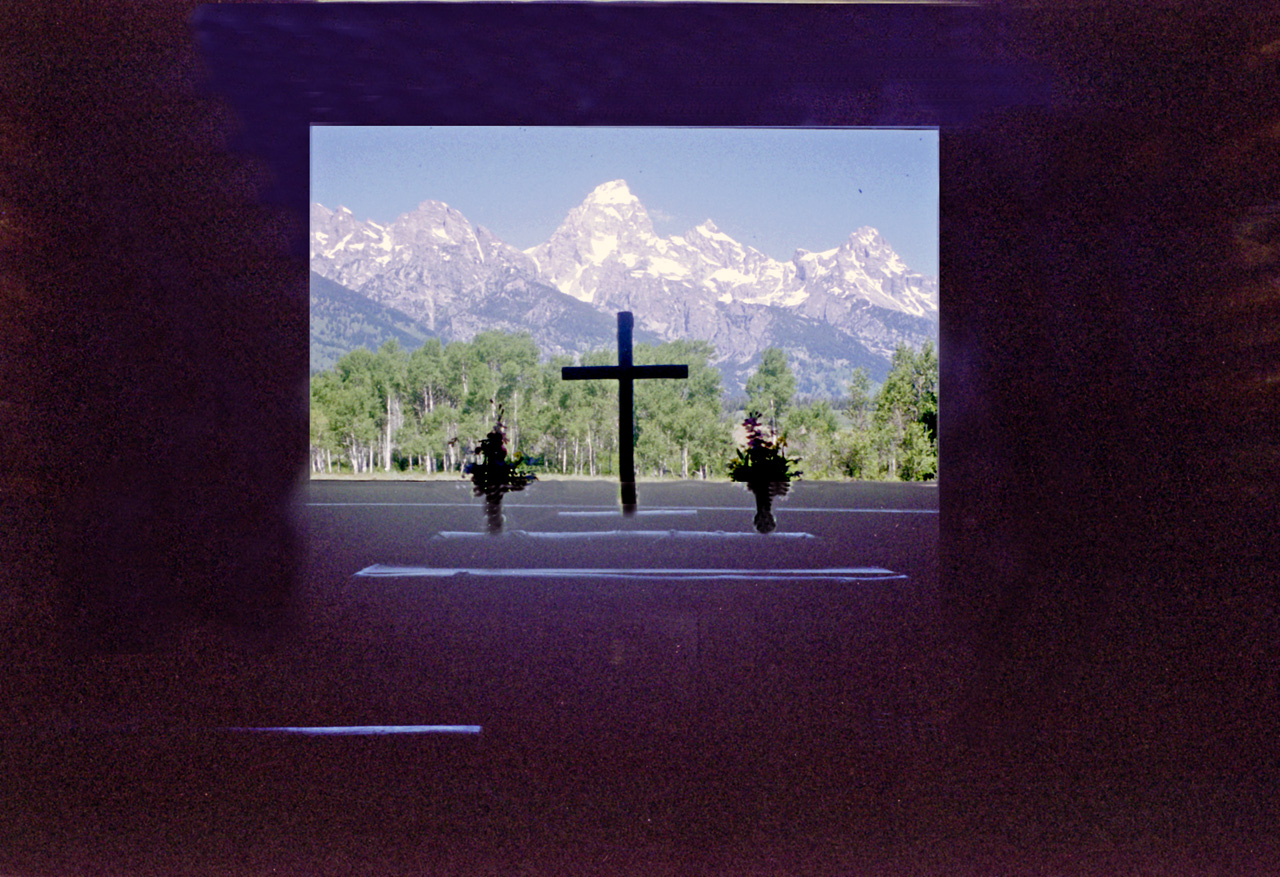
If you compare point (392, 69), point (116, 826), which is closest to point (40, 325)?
point (392, 69)

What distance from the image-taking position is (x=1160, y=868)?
7.06 ft

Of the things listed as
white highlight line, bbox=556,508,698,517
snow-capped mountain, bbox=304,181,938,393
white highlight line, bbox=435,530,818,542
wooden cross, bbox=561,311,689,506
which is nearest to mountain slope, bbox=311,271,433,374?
snow-capped mountain, bbox=304,181,938,393

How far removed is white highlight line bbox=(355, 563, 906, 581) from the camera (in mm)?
5648

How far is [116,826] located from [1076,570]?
10.7 feet

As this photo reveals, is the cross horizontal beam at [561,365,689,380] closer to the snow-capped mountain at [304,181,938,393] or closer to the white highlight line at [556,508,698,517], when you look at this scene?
the white highlight line at [556,508,698,517]

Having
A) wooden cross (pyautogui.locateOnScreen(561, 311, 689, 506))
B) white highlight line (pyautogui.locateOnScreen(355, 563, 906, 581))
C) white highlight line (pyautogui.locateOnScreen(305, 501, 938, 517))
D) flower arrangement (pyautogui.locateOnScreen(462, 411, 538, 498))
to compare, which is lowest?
white highlight line (pyautogui.locateOnScreen(355, 563, 906, 581))

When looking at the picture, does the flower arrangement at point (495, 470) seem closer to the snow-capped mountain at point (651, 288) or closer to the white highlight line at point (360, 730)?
the white highlight line at point (360, 730)

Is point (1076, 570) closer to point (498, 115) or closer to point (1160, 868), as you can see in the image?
point (1160, 868)

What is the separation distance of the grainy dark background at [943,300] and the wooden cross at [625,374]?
3.41 m

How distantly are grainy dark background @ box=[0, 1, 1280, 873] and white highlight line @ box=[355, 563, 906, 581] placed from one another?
1.93 m

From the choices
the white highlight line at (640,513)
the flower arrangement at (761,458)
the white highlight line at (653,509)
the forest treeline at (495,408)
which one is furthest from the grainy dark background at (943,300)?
the forest treeline at (495,408)

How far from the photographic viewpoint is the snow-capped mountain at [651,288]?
42781mm

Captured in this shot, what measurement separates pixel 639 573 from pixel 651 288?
145ft

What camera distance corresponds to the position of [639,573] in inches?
229
